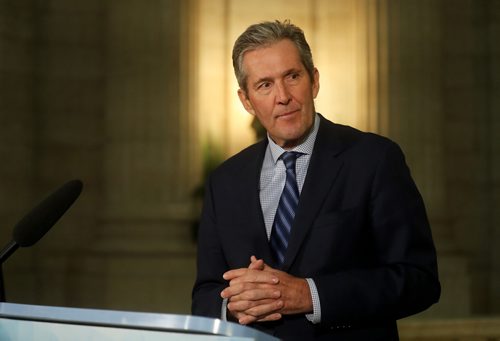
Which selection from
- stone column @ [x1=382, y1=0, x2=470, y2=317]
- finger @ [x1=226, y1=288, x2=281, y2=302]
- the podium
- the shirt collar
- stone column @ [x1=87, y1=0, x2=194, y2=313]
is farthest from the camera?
stone column @ [x1=382, y1=0, x2=470, y2=317]

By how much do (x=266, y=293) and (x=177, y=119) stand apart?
24.4 ft

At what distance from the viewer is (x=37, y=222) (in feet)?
6.47

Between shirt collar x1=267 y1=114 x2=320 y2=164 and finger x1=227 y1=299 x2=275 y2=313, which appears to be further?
shirt collar x1=267 y1=114 x2=320 y2=164

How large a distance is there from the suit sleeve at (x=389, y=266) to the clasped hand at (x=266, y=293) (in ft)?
0.19

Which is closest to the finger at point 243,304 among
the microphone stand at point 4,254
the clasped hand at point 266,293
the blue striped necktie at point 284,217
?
the clasped hand at point 266,293

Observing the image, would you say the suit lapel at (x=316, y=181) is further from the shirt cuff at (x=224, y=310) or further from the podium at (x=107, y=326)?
the podium at (x=107, y=326)

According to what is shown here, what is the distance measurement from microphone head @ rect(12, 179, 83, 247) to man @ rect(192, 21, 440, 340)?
482 mm

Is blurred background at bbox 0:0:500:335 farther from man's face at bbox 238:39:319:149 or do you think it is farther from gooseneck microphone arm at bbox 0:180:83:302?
gooseneck microphone arm at bbox 0:180:83:302

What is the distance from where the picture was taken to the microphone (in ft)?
6.40

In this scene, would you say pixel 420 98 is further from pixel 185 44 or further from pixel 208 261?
pixel 208 261

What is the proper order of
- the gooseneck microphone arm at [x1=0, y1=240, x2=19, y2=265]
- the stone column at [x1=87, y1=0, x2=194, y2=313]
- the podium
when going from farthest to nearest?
1. the stone column at [x1=87, y1=0, x2=194, y2=313]
2. the gooseneck microphone arm at [x1=0, y1=240, x2=19, y2=265]
3. the podium

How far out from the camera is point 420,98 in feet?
31.8

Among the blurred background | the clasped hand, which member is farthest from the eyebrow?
the blurred background

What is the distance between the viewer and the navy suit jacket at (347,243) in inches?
88.0
